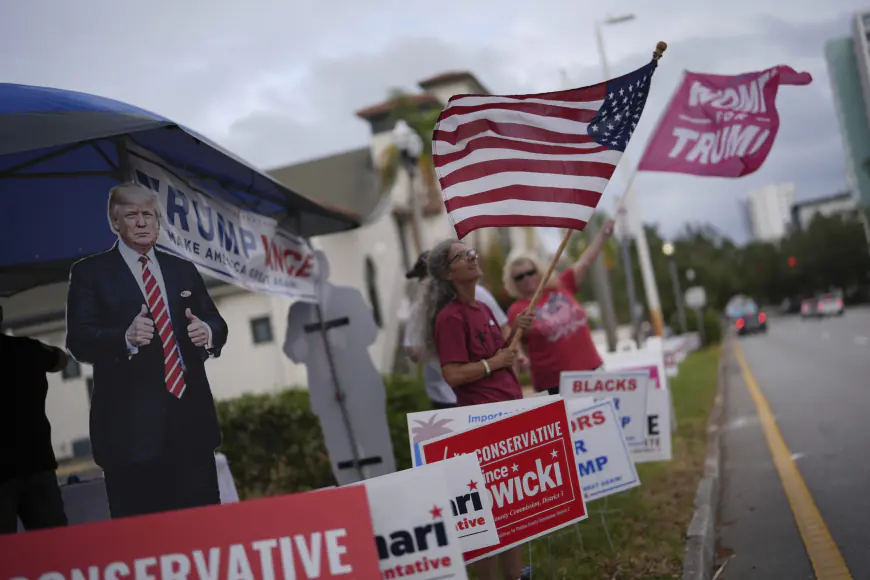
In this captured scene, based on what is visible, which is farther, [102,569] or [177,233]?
[177,233]

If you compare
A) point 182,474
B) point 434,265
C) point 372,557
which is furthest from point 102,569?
point 434,265

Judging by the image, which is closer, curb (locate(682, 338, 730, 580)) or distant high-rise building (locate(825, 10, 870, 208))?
curb (locate(682, 338, 730, 580))

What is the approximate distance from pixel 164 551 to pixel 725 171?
5.18 meters

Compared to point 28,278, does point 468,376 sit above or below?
below

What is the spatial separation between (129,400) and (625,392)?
3940 mm

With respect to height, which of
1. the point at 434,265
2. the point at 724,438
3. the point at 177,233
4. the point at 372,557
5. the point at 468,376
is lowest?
the point at 724,438

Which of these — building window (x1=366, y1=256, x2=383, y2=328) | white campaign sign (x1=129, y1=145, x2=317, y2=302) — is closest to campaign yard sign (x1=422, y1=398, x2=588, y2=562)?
white campaign sign (x1=129, y1=145, x2=317, y2=302)

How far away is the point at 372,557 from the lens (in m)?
3.06

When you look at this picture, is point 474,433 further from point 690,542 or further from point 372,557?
point 690,542

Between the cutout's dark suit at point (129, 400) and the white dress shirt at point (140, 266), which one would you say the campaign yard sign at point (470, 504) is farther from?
the white dress shirt at point (140, 266)

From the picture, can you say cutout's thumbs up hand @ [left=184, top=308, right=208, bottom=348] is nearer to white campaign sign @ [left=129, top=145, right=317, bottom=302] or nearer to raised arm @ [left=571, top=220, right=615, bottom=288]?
white campaign sign @ [left=129, top=145, right=317, bottom=302]

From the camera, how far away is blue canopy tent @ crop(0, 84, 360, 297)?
4.05 m

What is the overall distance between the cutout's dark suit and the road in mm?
3253

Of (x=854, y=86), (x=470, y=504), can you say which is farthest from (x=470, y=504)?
(x=854, y=86)
